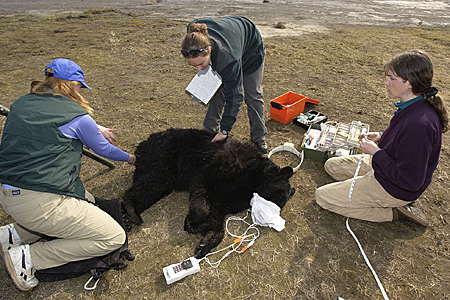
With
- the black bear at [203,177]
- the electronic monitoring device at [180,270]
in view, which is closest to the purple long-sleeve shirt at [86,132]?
the black bear at [203,177]

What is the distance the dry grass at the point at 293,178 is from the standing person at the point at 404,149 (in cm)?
24

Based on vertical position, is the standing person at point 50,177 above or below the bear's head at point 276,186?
above

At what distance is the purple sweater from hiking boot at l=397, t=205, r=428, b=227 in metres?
0.31

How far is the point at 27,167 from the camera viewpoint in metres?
2.01

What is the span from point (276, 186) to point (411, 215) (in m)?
1.45

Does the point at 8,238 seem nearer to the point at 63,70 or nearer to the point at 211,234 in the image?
the point at 63,70

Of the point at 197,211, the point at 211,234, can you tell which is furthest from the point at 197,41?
the point at 211,234

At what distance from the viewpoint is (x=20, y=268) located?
7.09 feet

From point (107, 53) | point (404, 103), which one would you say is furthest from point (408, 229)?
point (107, 53)

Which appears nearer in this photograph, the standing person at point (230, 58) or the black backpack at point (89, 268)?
the black backpack at point (89, 268)

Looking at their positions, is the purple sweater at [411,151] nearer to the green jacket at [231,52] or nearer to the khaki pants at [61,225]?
the green jacket at [231,52]

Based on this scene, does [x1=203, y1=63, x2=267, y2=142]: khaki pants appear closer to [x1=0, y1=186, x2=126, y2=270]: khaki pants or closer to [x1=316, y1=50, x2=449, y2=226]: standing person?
[x1=316, y1=50, x2=449, y2=226]: standing person

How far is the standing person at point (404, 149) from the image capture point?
2.18 m

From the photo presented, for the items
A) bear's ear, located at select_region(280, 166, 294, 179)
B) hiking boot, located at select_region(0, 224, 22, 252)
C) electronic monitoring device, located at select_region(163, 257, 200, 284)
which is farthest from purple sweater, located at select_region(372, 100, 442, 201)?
hiking boot, located at select_region(0, 224, 22, 252)
